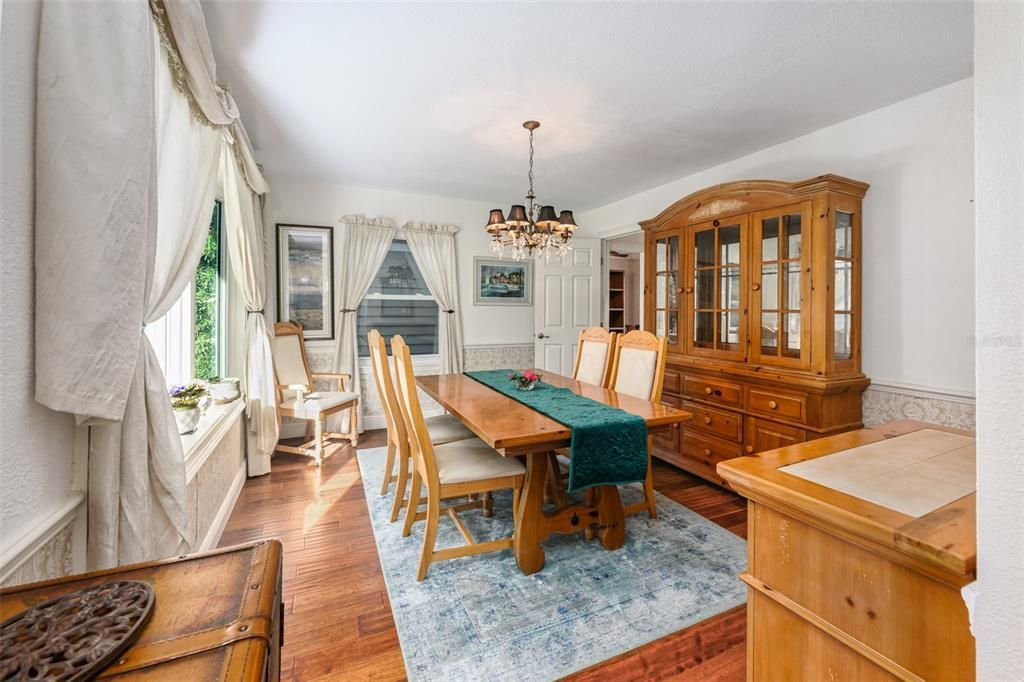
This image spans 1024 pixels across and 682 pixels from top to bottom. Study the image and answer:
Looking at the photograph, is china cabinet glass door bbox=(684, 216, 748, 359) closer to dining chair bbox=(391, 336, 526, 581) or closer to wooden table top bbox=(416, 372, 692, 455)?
wooden table top bbox=(416, 372, 692, 455)

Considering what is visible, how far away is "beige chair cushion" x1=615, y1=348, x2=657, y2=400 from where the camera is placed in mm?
2701

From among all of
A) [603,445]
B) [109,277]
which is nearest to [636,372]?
[603,445]

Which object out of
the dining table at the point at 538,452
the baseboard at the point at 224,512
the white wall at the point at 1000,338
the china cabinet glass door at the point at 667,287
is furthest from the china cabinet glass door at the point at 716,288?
the baseboard at the point at 224,512

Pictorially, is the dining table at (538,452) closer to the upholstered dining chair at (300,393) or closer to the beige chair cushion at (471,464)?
the beige chair cushion at (471,464)

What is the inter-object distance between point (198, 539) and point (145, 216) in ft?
5.63

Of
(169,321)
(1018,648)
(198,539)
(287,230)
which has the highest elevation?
(287,230)

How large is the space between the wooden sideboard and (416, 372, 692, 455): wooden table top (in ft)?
3.05

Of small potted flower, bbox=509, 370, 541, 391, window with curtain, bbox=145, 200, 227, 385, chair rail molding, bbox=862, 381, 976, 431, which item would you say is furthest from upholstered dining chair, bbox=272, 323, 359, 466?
chair rail molding, bbox=862, 381, 976, 431

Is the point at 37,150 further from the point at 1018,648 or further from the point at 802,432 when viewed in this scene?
the point at 802,432

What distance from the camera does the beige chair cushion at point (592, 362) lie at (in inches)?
125

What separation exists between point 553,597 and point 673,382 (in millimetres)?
2064

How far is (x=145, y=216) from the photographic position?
43.8 inches

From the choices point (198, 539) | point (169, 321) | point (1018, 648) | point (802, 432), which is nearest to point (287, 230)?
point (169, 321)

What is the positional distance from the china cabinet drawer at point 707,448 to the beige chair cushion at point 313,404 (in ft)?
9.30
